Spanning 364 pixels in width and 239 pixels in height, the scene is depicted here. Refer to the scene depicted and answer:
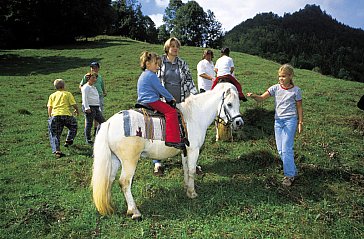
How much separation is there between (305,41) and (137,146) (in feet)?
413

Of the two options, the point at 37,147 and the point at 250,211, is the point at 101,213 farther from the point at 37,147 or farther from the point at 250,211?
the point at 37,147

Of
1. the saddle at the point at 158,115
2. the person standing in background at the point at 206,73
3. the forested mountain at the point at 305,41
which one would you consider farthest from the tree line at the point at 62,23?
the saddle at the point at 158,115

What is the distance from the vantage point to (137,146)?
548 cm

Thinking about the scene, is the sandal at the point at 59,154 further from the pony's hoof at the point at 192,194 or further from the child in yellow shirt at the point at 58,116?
the pony's hoof at the point at 192,194

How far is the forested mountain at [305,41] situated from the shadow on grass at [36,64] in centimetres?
3806

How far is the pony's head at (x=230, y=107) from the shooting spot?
5.89 m

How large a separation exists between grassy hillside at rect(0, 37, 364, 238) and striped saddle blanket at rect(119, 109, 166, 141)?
1.44 m

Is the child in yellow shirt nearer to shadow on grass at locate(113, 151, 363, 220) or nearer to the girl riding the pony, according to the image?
shadow on grass at locate(113, 151, 363, 220)

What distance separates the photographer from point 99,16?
4666 centimetres

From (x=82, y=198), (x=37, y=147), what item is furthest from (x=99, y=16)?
(x=82, y=198)

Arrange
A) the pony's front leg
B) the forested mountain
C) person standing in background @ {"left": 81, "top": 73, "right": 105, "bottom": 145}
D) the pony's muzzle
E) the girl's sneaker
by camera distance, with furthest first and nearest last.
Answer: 1. the forested mountain
2. person standing in background @ {"left": 81, "top": 73, "right": 105, "bottom": 145}
3. the girl's sneaker
4. the pony's front leg
5. the pony's muzzle

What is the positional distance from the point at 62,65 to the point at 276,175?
2450 centimetres

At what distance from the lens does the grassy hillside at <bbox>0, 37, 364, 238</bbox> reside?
17.0 ft

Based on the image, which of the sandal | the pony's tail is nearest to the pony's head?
the pony's tail
